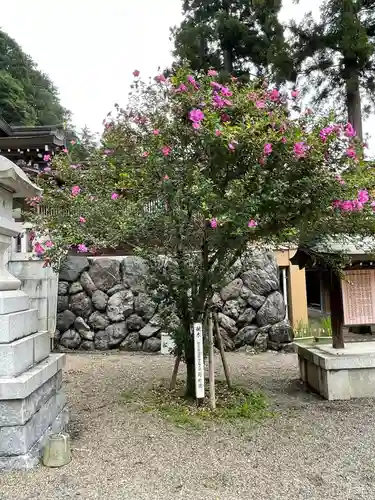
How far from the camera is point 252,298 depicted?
998 centimetres

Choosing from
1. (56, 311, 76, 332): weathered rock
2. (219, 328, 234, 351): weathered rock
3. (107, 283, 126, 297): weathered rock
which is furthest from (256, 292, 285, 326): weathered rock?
(56, 311, 76, 332): weathered rock

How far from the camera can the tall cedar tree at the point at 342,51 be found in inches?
485

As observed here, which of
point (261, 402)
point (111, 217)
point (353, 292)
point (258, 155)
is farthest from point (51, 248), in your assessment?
point (353, 292)

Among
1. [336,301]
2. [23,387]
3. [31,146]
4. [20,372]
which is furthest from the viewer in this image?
[31,146]

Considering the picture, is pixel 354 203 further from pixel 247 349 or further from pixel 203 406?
pixel 247 349

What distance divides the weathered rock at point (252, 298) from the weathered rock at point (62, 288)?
4088 millimetres

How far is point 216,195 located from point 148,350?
6.27m

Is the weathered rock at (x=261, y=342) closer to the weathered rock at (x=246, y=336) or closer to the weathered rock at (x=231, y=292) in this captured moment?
the weathered rock at (x=246, y=336)

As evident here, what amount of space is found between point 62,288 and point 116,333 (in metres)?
1.63

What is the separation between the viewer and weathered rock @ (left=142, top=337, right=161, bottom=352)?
9617 millimetres

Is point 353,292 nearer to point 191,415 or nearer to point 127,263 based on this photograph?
point 191,415

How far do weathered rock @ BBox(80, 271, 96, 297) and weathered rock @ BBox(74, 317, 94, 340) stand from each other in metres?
0.63

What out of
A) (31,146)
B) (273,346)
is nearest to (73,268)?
(31,146)

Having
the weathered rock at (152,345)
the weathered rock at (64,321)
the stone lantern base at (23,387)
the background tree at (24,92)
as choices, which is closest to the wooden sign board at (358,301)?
the stone lantern base at (23,387)
